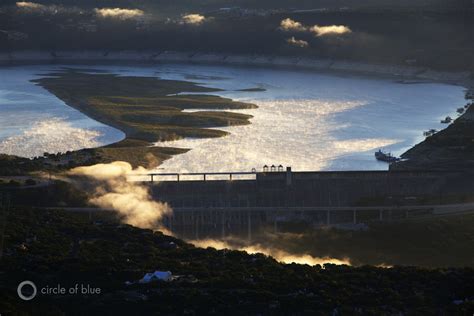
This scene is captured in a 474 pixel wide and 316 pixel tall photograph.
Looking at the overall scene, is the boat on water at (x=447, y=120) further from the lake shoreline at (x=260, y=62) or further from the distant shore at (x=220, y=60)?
the distant shore at (x=220, y=60)

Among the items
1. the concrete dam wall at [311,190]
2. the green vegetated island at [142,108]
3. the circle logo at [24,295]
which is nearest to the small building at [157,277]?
the circle logo at [24,295]

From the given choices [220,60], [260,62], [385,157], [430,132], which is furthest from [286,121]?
[220,60]

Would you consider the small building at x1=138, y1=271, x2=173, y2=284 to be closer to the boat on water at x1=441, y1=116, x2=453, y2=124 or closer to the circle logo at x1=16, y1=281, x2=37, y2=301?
the circle logo at x1=16, y1=281, x2=37, y2=301

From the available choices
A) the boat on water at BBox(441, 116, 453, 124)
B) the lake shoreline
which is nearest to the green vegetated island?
the boat on water at BBox(441, 116, 453, 124)

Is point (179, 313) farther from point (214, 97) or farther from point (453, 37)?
point (453, 37)

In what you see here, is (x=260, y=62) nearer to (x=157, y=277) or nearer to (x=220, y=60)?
(x=220, y=60)

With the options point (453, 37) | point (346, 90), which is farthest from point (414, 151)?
point (453, 37)
